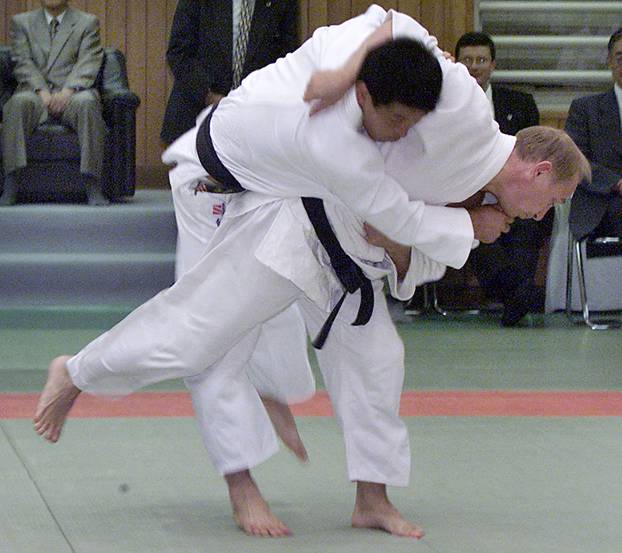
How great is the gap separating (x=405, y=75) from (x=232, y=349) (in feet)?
2.61

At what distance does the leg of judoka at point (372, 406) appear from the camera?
284 centimetres

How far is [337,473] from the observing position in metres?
3.46

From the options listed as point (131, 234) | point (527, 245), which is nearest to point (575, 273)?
point (527, 245)

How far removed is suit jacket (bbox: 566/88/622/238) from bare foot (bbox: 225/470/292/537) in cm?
395

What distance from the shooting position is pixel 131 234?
7.24m

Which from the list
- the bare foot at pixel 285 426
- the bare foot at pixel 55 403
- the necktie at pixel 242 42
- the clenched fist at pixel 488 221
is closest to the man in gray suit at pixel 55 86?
the necktie at pixel 242 42

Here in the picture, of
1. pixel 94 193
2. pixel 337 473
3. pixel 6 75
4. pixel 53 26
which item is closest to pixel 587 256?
pixel 94 193

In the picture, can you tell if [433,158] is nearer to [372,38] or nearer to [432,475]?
[372,38]

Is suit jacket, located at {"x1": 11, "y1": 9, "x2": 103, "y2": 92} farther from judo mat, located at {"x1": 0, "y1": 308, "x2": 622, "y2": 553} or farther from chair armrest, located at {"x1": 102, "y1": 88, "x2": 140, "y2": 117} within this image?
judo mat, located at {"x1": 0, "y1": 308, "x2": 622, "y2": 553}

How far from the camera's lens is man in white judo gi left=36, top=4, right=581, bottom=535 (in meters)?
2.72

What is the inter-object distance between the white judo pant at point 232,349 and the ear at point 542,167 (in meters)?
0.44

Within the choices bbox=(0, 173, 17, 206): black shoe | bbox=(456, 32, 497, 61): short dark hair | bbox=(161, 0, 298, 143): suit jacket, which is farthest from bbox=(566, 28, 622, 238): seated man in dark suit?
bbox=(0, 173, 17, 206): black shoe

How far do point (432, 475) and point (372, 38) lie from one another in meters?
1.29

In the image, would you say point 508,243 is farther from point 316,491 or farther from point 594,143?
point 316,491
